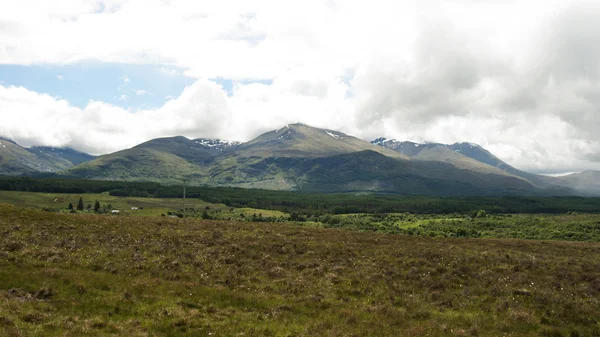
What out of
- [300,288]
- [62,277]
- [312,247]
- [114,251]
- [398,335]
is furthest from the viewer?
[312,247]

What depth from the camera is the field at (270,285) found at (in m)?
19.5

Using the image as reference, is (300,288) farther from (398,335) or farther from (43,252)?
(43,252)

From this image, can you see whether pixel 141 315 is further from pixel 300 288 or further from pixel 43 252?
pixel 43 252

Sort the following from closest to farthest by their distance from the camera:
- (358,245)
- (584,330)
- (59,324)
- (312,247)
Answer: (59,324)
(584,330)
(312,247)
(358,245)

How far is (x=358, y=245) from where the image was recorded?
1639 inches

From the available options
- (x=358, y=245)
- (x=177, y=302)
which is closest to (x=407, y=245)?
(x=358, y=245)

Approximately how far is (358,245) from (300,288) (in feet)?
51.8

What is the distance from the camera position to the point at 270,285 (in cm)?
2745

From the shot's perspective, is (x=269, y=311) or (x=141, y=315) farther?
(x=269, y=311)

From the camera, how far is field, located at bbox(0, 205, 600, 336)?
19.5 meters

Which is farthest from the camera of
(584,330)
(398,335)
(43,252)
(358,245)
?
(358,245)

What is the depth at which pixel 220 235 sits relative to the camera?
139ft

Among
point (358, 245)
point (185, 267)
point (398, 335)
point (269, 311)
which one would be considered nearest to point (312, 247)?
point (358, 245)

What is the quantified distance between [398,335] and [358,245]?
22356 mm
